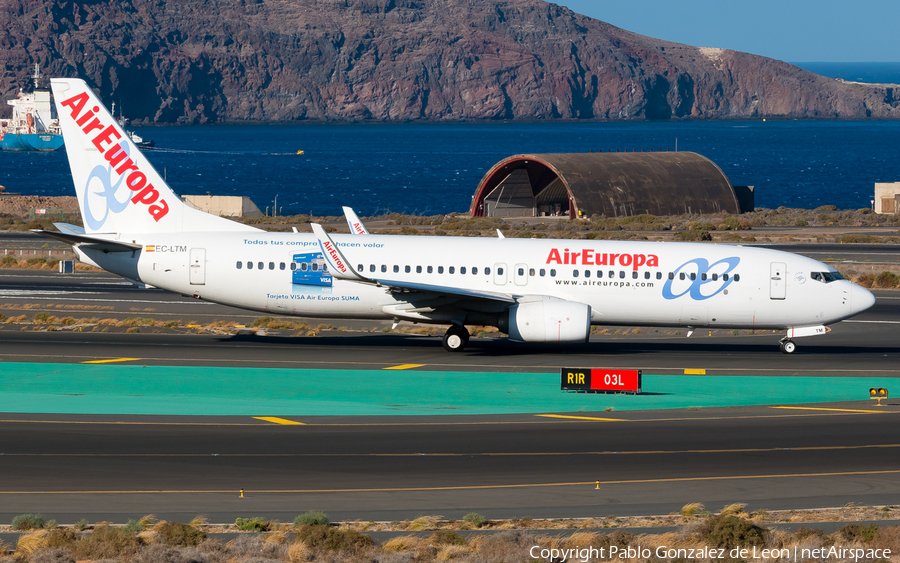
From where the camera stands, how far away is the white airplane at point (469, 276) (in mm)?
36250

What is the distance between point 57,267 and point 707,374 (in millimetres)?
45077

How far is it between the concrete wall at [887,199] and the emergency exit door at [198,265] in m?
89.8

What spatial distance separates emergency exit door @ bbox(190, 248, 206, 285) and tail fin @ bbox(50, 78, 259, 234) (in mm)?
1497

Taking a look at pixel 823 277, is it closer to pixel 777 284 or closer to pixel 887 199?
pixel 777 284

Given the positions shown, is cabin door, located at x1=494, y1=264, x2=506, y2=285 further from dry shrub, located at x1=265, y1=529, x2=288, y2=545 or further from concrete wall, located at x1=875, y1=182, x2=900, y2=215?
concrete wall, located at x1=875, y1=182, x2=900, y2=215

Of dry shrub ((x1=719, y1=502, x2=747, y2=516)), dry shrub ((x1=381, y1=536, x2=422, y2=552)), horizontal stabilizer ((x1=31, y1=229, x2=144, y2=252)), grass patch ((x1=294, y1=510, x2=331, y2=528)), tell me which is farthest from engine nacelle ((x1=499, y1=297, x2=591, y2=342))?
dry shrub ((x1=381, y1=536, x2=422, y2=552))

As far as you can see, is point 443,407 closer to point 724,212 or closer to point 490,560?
point 490,560

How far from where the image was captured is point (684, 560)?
611 inches

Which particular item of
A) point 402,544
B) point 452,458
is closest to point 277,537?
point 402,544

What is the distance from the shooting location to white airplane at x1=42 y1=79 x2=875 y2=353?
119 feet

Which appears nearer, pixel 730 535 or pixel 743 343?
pixel 730 535

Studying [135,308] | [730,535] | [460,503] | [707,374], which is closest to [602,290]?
[707,374]

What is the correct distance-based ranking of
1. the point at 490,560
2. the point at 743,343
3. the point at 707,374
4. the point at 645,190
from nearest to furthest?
the point at 490,560, the point at 707,374, the point at 743,343, the point at 645,190

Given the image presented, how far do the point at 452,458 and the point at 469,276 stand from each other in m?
14.4
